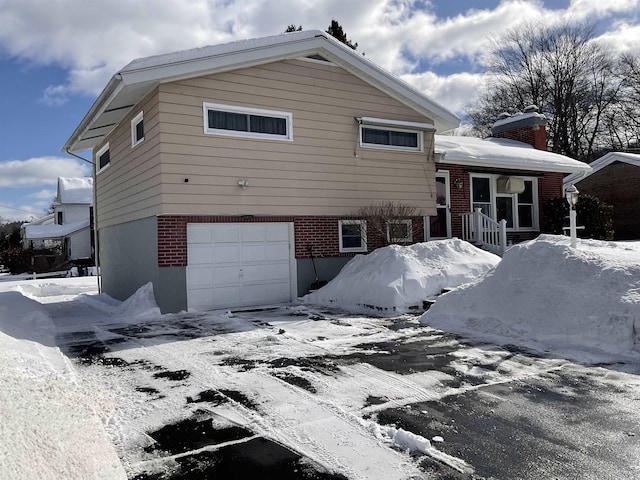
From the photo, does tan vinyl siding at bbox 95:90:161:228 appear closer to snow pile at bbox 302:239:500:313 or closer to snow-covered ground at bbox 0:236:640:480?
snow-covered ground at bbox 0:236:640:480

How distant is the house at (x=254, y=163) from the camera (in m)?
10.4

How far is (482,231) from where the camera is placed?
1465 centimetres

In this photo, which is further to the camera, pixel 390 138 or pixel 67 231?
pixel 67 231

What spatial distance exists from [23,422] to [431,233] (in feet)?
42.5

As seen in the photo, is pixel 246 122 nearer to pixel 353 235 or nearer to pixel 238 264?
pixel 238 264

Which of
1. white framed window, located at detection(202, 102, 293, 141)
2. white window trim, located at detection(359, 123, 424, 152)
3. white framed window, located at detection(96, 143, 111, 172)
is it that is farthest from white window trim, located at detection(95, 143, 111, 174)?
white window trim, located at detection(359, 123, 424, 152)

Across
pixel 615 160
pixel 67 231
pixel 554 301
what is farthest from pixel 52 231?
pixel 554 301

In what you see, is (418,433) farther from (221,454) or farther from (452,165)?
(452,165)

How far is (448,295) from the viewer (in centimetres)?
913

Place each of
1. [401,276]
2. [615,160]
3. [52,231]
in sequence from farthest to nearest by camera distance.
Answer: [52,231] < [615,160] < [401,276]

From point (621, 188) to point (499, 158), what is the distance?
37.6 feet

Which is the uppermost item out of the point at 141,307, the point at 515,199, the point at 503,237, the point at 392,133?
the point at 392,133

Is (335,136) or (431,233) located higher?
(335,136)

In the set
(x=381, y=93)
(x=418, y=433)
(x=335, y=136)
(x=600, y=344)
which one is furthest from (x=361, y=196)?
(x=418, y=433)
